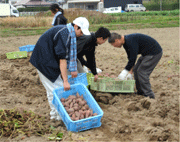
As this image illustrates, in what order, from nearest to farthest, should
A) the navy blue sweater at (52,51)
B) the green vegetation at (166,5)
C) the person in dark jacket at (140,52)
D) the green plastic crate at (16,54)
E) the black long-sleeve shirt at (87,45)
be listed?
the navy blue sweater at (52,51) → the black long-sleeve shirt at (87,45) → the person in dark jacket at (140,52) → the green plastic crate at (16,54) → the green vegetation at (166,5)

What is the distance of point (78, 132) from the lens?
3082 mm

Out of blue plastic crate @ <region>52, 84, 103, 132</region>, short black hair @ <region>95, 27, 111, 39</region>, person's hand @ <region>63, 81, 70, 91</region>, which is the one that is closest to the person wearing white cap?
person's hand @ <region>63, 81, 70, 91</region>

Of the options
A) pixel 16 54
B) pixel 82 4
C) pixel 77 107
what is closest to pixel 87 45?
pixel 77 107

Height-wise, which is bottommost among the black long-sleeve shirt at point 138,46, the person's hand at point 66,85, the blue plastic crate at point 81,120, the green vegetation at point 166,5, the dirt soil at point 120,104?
the dirt soil at point 120,104

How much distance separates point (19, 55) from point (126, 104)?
193 inches

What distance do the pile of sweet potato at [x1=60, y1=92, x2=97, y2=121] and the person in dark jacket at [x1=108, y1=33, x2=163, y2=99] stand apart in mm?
1183

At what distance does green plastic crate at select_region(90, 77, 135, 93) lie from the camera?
418cm

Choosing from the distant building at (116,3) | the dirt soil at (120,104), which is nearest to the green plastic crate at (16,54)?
the dirt soil at (120,104)

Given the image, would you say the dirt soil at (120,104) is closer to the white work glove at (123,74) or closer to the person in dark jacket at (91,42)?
the white work glove at (123,74)

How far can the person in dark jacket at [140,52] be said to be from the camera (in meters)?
3.93

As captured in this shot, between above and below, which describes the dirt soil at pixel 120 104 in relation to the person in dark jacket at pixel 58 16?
below

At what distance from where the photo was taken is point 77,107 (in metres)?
3.28

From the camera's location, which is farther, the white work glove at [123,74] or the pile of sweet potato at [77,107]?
the white work glove at [123,74]

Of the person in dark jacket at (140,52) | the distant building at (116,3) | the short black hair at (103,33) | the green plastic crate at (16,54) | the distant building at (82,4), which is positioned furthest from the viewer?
the distant building at (82,4)
